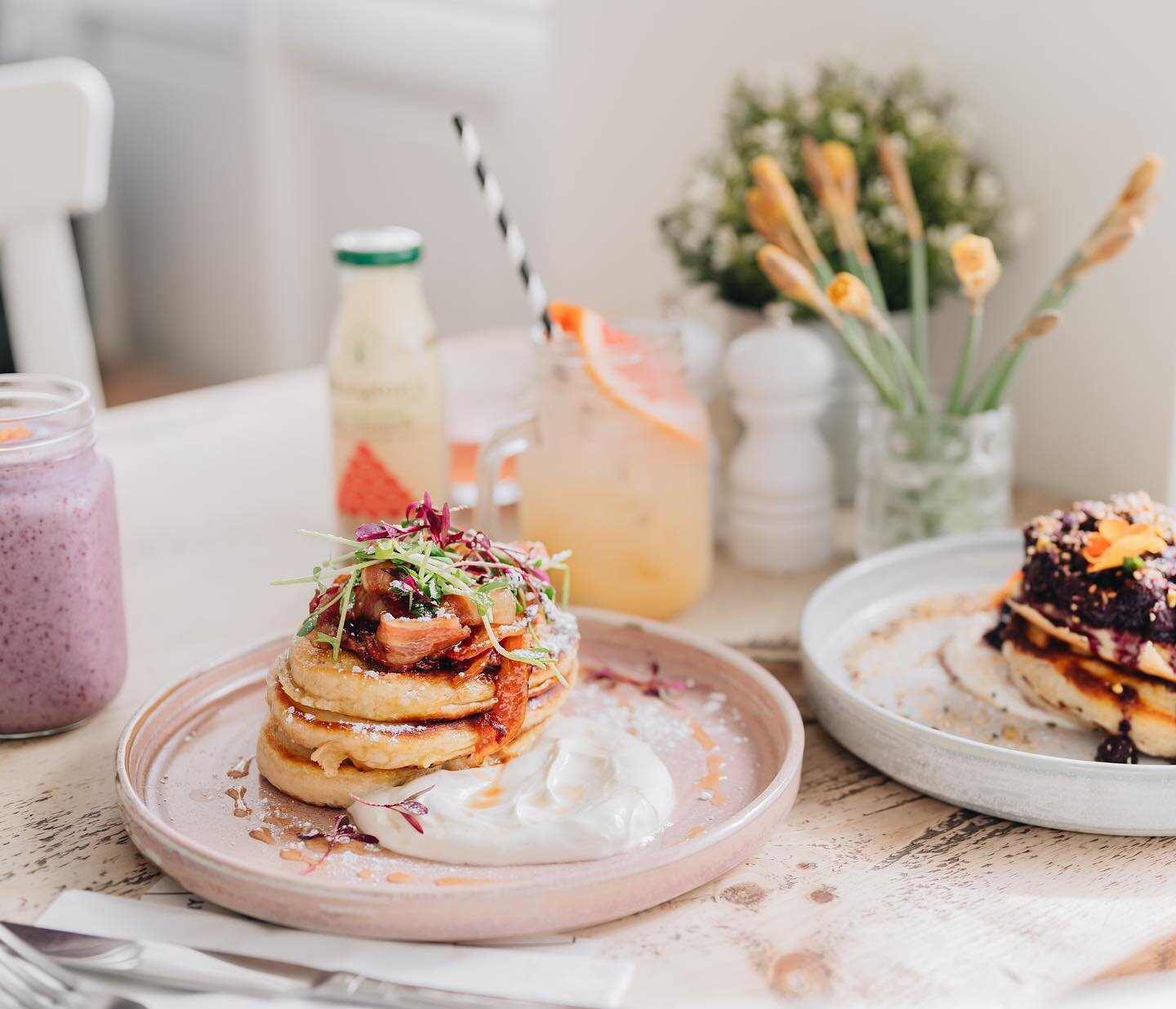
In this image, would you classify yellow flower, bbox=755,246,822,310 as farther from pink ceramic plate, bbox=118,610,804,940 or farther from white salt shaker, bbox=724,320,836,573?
pink ceramic plate, bbox=118,610,804,940

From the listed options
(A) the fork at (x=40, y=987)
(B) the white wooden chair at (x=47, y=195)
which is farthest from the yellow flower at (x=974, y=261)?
(B) the white wooden chair at (x=47, y=195)

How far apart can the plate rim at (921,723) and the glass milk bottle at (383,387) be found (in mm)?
451

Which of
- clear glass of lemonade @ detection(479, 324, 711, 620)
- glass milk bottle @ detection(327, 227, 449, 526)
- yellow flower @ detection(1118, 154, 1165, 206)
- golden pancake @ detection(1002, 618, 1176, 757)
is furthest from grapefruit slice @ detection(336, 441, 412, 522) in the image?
yellow flower @ detection(1118, 154, 1165, 206)

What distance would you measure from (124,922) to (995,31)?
139cm

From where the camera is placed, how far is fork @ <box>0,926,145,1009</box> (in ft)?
2.74

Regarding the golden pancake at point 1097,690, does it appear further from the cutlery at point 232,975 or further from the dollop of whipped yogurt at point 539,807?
the cutlery at point 232,975

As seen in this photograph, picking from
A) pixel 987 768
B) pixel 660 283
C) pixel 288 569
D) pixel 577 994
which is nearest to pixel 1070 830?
pixel 987 768

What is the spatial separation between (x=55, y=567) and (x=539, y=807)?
44 centimetres

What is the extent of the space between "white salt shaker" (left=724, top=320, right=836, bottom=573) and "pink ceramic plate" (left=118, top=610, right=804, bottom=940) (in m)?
0.32

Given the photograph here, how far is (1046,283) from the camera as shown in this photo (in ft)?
5.65

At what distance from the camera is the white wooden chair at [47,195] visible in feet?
6.44

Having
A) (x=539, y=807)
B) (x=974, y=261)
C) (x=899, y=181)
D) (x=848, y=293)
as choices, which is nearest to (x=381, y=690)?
Result: (x=539, y=807)

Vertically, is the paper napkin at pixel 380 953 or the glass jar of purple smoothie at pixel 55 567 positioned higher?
the glass jar of purple smoothie at pixel 55 567

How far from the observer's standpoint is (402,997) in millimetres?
836
